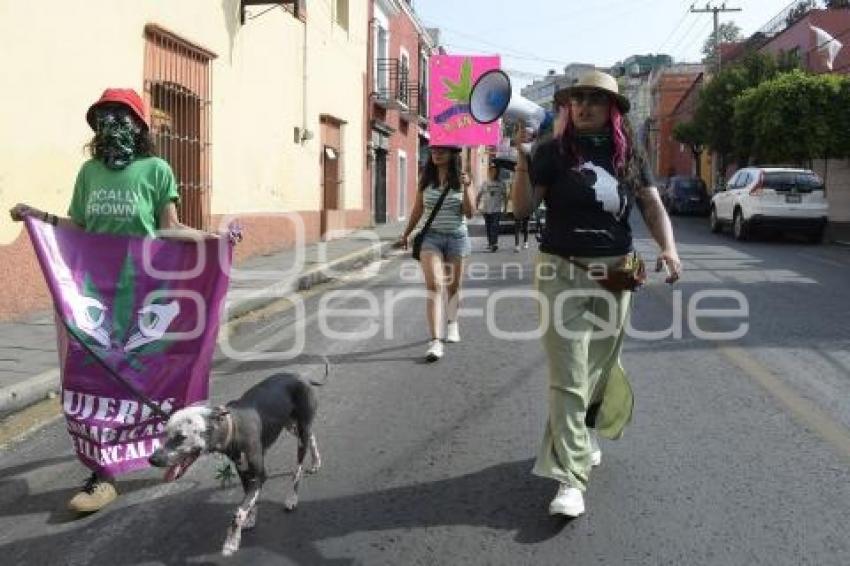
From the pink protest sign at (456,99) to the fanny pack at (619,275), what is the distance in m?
10.6

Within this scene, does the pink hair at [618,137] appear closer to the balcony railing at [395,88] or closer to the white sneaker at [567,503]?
the white sneaker at [567,503]

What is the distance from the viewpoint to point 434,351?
721 centimetres

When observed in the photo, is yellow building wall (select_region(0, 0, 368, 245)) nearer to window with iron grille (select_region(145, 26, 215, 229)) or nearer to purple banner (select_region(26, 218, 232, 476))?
window with iron grille (select_region(145, 26, 215, 229))

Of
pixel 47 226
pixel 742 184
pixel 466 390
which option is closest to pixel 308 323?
pixel 466 390

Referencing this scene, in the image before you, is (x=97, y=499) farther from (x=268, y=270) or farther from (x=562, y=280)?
(x=268, y=270)

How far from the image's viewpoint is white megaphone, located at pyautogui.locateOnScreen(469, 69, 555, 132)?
405 cm

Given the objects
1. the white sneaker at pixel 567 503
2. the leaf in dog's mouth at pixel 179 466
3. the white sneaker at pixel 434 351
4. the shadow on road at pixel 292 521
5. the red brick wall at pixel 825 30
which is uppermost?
the red brick wall at pixel 825 30

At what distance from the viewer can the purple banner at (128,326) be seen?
408 cm

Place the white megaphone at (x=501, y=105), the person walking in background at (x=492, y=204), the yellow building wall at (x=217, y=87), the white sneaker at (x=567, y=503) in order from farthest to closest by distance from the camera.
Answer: the person walking in background at (x=492, y=204) → the yellow building wall at (x=217, y=87) → the white megaphone at (x=501, y=105) → the white sneaker at (x=567, y=503)

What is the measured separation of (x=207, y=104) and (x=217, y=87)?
60cm

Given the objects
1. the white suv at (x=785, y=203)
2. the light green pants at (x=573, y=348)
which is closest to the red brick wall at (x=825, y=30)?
the white suv at (x=785, y=203)

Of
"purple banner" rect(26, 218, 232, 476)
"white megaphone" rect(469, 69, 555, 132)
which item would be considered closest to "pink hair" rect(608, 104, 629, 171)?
"white megaphone" rect(469, 69, 555, 132)

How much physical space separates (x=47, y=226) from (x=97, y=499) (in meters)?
1.26

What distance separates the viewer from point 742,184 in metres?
20.9
